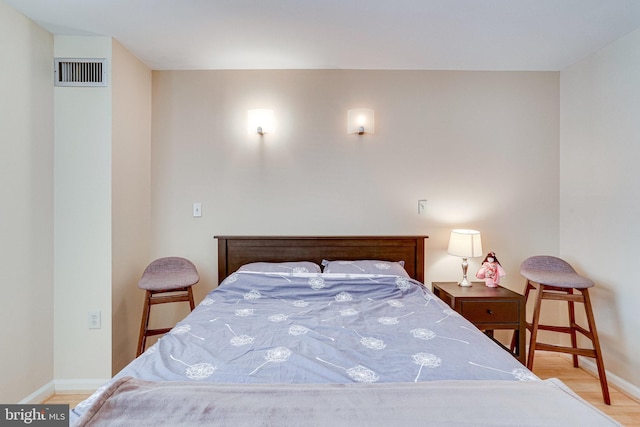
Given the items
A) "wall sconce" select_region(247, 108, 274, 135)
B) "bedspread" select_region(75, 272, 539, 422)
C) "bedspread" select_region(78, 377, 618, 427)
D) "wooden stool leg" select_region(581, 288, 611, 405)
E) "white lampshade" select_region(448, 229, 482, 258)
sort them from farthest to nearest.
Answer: "wall sconce" select_region(247, 108, 274, 135) → "white lampshade" select_region(448, 229, 482, 258) → "wooden stool leg" select_region(581, 288, 611, 405) → "bedspread" select_region(75, 272, 539, 422) → "bedspread" select_region(78, 377, 618, 427)

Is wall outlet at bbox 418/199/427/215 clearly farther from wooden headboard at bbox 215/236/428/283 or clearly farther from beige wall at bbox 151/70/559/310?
wooden headboard at bbox 215/236/428/283

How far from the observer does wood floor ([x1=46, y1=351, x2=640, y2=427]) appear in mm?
1954

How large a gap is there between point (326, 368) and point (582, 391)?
7.21ft

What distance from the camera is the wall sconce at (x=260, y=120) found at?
2514mm

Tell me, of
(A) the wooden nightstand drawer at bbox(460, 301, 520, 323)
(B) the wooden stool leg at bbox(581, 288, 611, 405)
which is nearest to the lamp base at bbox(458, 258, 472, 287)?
(A) the wooden nightstand drawer at bbox(460, 301, 520, 323)

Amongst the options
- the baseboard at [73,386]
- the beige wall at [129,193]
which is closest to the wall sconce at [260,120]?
the beige wall at [129,193]

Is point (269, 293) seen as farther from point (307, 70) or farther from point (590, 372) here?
point (590, 372)

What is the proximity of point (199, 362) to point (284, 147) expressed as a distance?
1.80 m

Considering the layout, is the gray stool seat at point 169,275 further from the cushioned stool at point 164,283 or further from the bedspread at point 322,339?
the bedspread at point 322,339

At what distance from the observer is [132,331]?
2.39 metres

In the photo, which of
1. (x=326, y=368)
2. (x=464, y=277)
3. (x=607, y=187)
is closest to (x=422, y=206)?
(x=464, y=277)

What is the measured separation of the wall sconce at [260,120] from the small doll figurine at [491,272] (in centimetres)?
204

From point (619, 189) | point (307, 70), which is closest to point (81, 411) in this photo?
point (307, 70)

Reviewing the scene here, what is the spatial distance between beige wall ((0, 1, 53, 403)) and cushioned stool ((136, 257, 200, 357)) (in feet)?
1.92
